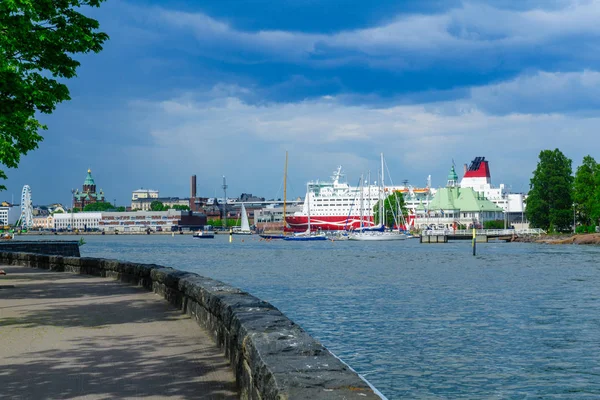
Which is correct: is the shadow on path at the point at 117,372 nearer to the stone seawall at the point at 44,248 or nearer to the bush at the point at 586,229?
the stone seawall at the point at 44,248

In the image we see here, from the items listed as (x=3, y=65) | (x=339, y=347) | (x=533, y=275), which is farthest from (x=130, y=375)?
(x=533, y=275)

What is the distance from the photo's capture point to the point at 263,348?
6.98 meters

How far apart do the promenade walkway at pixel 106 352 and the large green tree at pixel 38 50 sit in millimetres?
4773

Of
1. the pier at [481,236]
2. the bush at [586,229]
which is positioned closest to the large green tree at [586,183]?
the bush at [586,229]

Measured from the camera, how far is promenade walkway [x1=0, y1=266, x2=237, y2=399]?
8102 mm

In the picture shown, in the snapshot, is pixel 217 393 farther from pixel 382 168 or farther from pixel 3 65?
pixel 382 168

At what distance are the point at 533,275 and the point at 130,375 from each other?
46571 mm

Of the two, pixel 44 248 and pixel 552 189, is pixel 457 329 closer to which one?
pixel 44 248

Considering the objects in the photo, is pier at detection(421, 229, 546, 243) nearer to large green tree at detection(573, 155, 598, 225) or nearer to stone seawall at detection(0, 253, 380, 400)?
large green tree at detection(573, 155, 598, 225)

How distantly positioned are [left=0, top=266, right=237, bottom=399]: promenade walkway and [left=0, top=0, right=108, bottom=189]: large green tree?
4.77 metres

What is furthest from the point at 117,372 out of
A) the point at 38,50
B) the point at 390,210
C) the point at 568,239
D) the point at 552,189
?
the point at 390,210

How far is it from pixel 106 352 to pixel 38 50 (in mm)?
10538

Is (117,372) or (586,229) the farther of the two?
(586,229)

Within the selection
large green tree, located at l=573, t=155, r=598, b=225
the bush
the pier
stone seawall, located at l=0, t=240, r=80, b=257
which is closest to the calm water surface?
stone seawall, located at l=0, t=240, r=80, b=257
